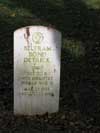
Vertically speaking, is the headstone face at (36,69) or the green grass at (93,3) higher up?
the green grass at (93,3)

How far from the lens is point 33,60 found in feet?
26.7

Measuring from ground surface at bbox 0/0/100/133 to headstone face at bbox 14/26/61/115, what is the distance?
216 mm

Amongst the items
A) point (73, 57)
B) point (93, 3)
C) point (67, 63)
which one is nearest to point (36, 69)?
point (67, 63)

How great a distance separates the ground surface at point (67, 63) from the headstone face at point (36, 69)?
0.22m

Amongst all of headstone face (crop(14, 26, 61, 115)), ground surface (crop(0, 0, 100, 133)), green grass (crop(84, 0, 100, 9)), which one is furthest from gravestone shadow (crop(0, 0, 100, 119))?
headstone face (crop(14, 26, 61, 115))

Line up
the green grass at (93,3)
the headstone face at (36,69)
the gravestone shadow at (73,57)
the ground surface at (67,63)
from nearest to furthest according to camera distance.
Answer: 1. the headstone face at (36,69)
2. the ground surface at (67,63)
3. the gravestone shadow at (73,57)
4. the green grass at (93,3)

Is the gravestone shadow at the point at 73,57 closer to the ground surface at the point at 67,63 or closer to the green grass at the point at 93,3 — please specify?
the ground surface at the point at 67,63

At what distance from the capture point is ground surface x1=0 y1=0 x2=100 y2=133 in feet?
26.6

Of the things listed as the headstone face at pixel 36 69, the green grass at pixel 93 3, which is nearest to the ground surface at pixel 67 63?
the green grass at pixel 93 3

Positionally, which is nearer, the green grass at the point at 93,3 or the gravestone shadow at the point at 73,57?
the gravestone shadow at the point at 73,57

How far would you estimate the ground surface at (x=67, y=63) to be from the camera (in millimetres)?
8117

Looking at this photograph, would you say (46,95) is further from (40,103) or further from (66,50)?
(66,50)

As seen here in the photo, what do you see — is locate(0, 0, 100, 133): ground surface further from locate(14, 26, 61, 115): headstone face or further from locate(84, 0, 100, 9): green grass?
locate(14, 26, 61, 115): headstone face

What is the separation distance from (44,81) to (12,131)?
3.19ft
